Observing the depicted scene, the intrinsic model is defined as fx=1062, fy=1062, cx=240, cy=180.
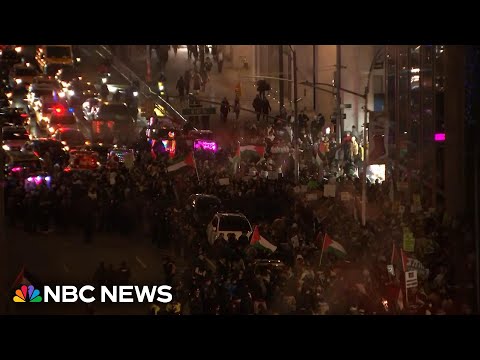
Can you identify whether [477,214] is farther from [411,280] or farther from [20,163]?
[20,163]

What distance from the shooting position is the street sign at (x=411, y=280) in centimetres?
1354

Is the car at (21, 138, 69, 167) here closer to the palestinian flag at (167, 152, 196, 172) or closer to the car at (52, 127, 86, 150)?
the car at (52, 127, 86, 150)

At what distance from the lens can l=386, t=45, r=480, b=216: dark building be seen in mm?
14172

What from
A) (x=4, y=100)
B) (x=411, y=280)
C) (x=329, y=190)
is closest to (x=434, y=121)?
(x=329, y=190)

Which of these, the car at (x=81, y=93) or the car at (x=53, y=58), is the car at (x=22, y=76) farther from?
the car at (x=81, y=93)

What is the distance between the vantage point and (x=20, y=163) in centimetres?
1384

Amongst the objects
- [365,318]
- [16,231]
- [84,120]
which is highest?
[84,120]

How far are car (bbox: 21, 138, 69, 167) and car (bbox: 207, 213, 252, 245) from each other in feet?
7.21

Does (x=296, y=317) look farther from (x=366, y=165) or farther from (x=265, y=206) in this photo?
(x=366, y=165)

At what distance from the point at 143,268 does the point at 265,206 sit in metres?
1.91

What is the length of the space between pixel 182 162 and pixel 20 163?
216 cm

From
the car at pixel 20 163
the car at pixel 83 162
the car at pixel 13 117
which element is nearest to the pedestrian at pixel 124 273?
the car at pixel 83 162

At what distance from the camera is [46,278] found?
1312 cm

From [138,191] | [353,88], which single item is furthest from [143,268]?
[353,88]
